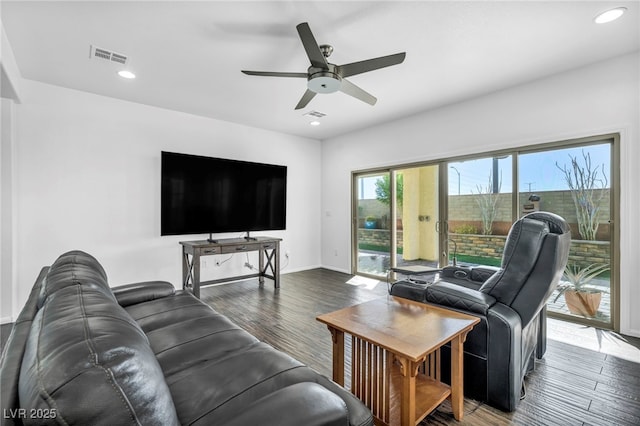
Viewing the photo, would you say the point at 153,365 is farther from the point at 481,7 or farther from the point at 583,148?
the point at 583,148

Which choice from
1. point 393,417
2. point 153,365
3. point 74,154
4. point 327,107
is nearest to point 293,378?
point 153,365

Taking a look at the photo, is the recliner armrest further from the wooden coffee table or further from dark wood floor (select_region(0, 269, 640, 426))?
dark wood floor (select_region(0, 269, 640, 426))

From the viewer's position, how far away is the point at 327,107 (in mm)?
4242

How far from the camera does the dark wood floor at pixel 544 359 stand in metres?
1.77

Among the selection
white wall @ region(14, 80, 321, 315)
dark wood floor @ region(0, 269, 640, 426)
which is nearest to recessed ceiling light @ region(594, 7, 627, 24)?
dark wood floor @ region(0, 269, 640, 426)

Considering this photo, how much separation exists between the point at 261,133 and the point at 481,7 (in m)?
3.92

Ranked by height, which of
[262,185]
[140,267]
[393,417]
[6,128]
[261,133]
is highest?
[261,133]

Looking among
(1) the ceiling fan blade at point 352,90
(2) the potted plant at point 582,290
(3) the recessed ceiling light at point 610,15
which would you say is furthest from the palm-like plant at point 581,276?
(1) the ceiling fan blade at point 352,90

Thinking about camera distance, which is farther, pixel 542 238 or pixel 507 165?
pixel 507 165

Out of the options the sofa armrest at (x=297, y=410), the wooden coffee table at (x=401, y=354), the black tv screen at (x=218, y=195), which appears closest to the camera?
the sofa armrest at (x=297, y=410)

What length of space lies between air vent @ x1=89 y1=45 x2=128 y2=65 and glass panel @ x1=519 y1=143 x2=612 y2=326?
15.4 feet

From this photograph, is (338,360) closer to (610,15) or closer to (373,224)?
(610,15)

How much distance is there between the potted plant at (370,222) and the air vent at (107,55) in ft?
13.9

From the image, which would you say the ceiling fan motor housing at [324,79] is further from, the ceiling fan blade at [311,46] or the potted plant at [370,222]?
the potted plant at [370,222]
